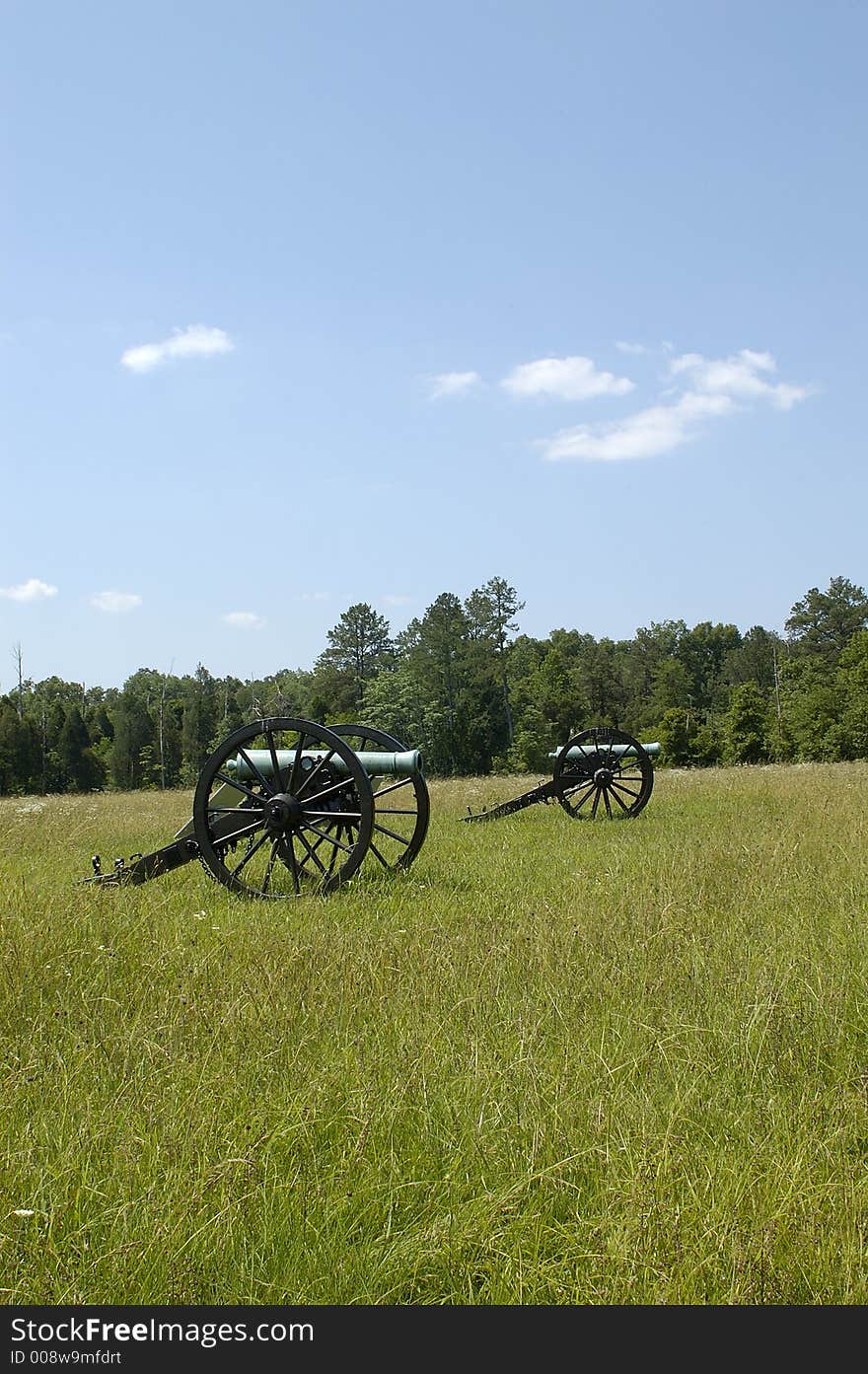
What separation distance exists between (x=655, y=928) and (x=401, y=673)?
5865 cm

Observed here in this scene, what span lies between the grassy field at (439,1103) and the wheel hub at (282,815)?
3.82 ft

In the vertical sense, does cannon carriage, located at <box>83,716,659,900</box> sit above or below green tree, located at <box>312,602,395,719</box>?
below

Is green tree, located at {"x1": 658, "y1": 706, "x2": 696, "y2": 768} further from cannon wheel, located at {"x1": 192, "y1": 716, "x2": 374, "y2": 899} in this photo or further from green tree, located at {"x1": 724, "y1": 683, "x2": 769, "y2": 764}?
Answer: cannon wheel, located at {"x1": 192, "y1": 716, "x2": 374, "y2": 899}

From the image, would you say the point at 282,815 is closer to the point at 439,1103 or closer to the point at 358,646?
the point at 439,1103

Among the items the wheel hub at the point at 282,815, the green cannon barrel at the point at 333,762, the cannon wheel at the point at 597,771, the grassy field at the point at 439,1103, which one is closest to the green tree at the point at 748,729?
the cannon wheel at the point at 597,771

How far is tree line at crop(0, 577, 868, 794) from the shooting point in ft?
199

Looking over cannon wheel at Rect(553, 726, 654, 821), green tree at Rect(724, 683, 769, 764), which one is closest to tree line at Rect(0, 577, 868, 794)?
green tree at Rect(724, 683, 769, 764)

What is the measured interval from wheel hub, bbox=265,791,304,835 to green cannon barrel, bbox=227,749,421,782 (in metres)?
0.35

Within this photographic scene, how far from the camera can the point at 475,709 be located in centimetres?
6309

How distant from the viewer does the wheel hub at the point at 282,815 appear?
7500 millimetres

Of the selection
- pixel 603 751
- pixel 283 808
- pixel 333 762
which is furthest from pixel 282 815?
pixel 603 751

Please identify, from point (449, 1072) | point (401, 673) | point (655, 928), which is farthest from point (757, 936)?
point (401, 673)

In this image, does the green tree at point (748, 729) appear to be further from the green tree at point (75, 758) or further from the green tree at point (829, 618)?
the green tree at point (75, 758)

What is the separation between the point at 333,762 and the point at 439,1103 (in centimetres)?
504
